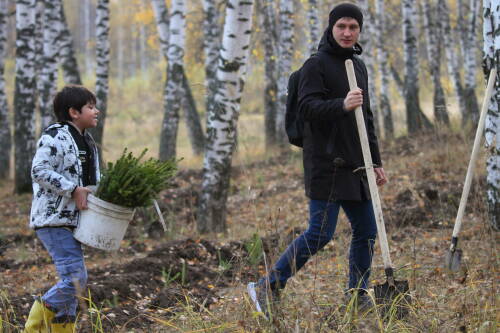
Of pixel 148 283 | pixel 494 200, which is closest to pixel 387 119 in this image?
pixel 494 200

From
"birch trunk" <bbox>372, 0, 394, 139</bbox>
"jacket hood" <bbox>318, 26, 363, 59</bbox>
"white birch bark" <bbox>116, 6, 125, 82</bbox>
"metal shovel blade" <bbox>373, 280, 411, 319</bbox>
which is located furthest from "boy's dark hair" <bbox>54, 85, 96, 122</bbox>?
"white birch bark" <bbox>116, 6, 125, 82</bbox>

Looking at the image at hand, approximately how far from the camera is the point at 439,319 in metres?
3.62

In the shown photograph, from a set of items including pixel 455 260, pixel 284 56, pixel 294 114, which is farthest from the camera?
pixel 284 56

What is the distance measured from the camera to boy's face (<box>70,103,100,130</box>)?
4090mm

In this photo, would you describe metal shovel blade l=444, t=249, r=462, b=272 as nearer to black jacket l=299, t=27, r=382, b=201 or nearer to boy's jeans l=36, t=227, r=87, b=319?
black jacket l=299, t=27, r=382, b=201

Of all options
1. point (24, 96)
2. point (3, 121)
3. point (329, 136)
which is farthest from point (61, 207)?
point (3, 121)

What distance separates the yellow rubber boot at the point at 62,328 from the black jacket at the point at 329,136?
1787 mm

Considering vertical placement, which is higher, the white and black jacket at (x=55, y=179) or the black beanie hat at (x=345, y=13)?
the black beanie hat at (x=345, y=13)

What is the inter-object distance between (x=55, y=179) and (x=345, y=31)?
2101mm

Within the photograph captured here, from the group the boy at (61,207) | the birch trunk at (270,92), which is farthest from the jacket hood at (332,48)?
the birch trunk at (270,92)

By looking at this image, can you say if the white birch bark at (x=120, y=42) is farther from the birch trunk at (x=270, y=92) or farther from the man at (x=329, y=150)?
the man at (x=329, y=150)

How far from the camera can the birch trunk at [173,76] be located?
1242 cm

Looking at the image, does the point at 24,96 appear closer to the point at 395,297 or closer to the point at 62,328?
the point at 62,328

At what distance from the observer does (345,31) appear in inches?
161
